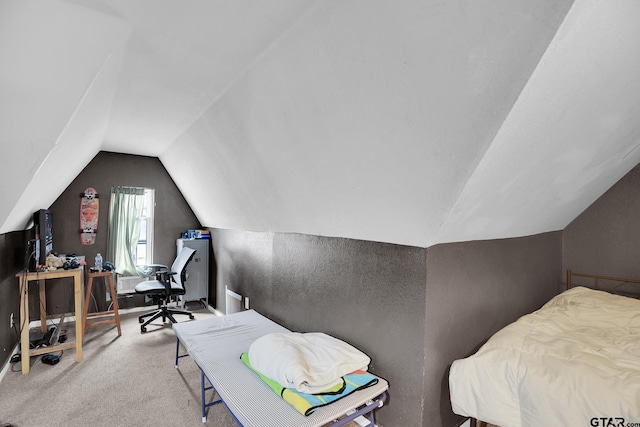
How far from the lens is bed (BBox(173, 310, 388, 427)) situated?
1.72 metres

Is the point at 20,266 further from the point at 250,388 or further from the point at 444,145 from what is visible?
the point at 444,145

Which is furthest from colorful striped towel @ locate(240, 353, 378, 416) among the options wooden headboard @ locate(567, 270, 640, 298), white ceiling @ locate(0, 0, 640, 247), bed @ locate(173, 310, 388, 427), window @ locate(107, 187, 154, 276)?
window @ locate(107, 187, 154, 276)

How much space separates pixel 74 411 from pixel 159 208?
3.14 m

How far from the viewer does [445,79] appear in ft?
4.25

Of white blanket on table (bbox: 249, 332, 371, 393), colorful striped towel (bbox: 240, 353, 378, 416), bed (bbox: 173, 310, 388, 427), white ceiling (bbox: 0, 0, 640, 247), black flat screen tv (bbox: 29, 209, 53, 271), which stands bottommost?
bed (bbox: 173, 310, 388, 427)

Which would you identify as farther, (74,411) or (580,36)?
(74,411)

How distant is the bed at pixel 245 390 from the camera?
1719mm

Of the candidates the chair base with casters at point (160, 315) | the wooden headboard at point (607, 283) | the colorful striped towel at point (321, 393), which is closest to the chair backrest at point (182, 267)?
the chair base with casters at point (160, 315)

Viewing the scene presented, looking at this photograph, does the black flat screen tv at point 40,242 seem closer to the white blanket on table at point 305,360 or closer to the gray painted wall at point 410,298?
the gray painted wall at point 410,298

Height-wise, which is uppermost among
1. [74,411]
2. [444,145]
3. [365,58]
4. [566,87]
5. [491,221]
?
[365,58]

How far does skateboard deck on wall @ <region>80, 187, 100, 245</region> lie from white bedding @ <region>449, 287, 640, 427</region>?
15.8ft

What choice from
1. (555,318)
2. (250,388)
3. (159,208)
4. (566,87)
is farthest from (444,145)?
(159,208)

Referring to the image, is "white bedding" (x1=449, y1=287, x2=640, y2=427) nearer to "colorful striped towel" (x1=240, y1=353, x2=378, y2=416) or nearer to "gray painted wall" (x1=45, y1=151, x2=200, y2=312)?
"colorful striped towel" (x1=240, y1=353, x2=378, y2=416)

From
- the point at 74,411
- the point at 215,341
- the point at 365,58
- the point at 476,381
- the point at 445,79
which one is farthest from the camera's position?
the point at 215,341
